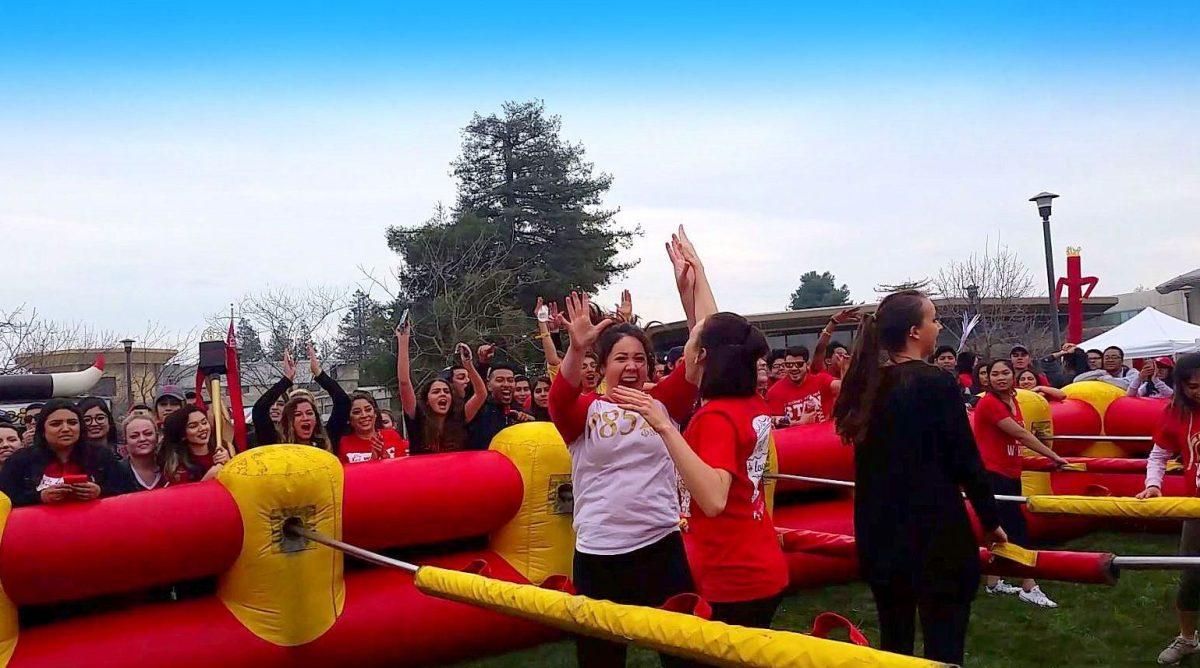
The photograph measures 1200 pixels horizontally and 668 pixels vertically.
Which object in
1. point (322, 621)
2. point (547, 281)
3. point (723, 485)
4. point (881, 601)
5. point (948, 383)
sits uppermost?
point (547, 281)

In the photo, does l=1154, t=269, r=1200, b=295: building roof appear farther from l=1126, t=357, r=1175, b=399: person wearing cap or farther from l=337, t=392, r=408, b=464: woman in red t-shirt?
l=337, t=392, r=408, b=464: woman in red t-shirt

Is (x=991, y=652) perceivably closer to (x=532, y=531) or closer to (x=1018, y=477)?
(x=1018, y=477)

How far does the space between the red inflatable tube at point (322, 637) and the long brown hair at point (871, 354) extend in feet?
9.90

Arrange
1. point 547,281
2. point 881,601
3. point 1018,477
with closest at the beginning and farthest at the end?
point 881,601, point 1018,477, point 547,281

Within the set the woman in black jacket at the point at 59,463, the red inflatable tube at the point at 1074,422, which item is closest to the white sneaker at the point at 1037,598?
the red inflatable tube at the point at 1074,422

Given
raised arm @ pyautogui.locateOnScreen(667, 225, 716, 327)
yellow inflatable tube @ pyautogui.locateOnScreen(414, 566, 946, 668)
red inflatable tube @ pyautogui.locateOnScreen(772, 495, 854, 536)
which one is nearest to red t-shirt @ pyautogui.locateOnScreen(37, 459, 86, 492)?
yellow inflatable tube @ pyautogui.locateOnScreen(414, 566, 946, 668)

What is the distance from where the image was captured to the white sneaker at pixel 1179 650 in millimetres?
5609

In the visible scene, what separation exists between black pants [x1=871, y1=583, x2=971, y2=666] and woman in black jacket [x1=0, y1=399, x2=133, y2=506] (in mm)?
3655

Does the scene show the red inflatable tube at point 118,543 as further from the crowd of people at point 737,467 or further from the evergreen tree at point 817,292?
the evergreen tree at point 817,292

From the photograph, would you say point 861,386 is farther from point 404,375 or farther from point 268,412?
point 268,412

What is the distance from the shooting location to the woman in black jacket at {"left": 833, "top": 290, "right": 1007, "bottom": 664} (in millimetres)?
3400

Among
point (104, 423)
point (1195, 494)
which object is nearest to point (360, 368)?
point (104, 423)

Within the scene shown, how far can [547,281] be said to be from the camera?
30141 mm

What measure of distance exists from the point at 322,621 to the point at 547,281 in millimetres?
25061
